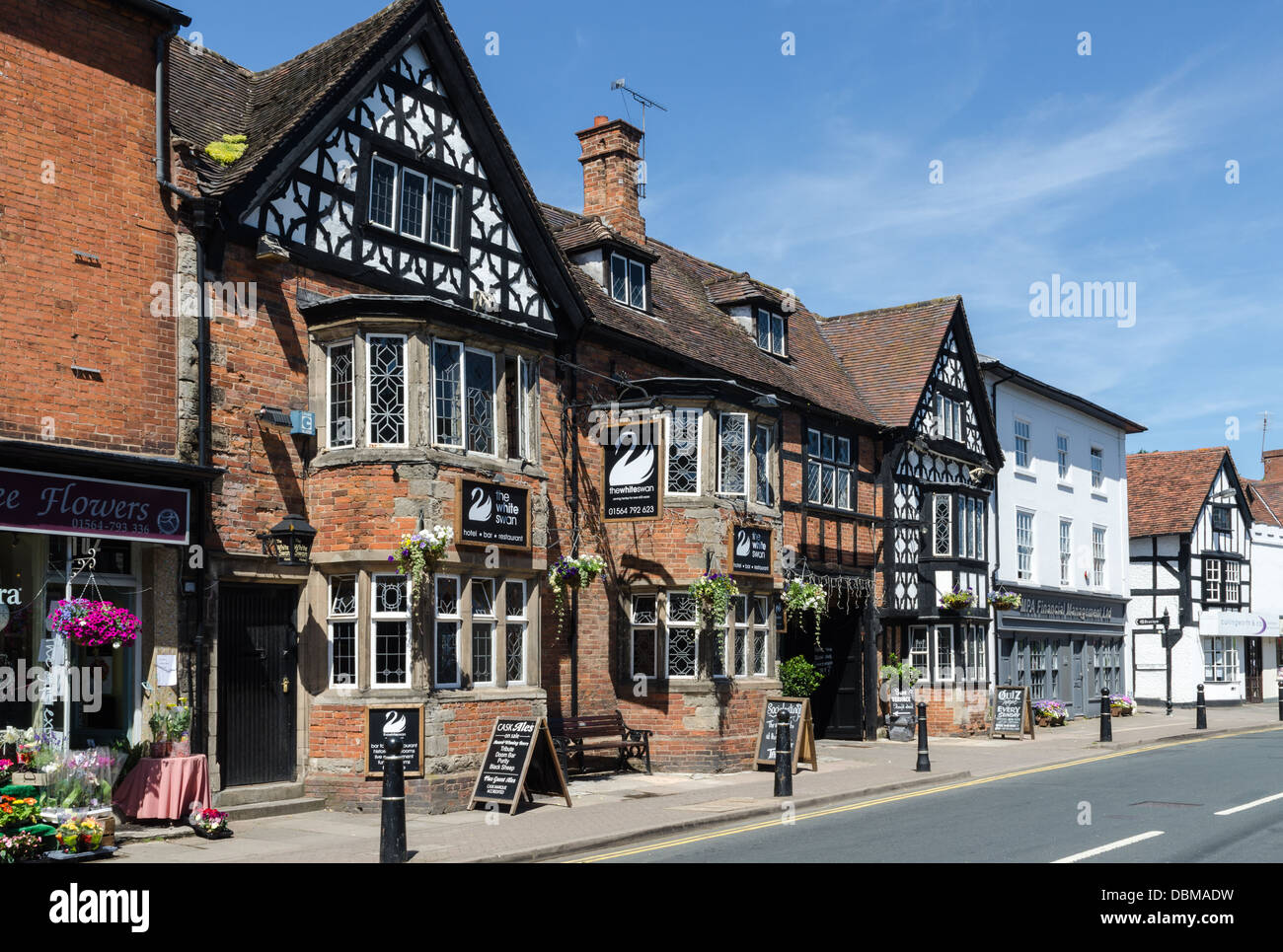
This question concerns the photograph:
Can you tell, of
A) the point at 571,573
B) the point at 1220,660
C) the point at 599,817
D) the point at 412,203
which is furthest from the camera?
the point at 1220,660

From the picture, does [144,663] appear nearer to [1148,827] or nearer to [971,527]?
[1148,827]

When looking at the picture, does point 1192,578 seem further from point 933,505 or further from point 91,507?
point 91,507

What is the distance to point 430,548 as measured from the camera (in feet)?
48.6

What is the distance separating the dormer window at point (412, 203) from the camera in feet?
53.6

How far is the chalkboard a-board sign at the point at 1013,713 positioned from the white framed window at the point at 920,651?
1.65m

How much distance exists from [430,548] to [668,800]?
4491 millimetres

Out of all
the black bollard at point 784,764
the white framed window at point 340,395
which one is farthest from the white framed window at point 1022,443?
the white framed window at point 340,395

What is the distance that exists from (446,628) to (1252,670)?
3974 centimetres

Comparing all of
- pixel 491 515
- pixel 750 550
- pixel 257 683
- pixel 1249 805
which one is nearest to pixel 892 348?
pixel 750 550

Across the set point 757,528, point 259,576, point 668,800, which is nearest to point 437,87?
point 259,576

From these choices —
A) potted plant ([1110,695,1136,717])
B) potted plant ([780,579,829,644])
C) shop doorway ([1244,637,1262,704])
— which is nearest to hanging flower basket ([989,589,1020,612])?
potted plant ([1110,695,1136,717])

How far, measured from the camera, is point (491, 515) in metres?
16.0

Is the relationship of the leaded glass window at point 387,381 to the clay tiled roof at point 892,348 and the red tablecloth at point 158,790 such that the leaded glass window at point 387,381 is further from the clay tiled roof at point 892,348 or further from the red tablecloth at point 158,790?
the clay tiled roof at point 892,348

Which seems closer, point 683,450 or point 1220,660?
point 683,450
